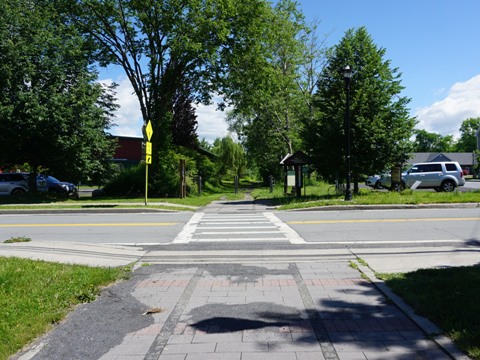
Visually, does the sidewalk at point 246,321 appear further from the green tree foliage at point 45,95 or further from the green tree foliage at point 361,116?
the green tree foliage at point 45,95

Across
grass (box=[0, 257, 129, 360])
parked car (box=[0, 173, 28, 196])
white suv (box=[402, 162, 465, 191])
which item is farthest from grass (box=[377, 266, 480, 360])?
parked car (box=[0, 173, 28, 196])

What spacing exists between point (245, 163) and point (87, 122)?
4341 cm

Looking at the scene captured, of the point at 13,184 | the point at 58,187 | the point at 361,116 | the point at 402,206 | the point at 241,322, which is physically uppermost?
the point at 361,116

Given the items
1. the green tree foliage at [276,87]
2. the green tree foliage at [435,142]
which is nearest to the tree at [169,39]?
the green tree foliage at [276,87]

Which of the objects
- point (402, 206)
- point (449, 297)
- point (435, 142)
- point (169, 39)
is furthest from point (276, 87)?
point (435, 142)

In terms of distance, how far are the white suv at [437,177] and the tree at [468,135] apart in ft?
349

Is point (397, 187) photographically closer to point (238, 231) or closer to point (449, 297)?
point (238, 231)

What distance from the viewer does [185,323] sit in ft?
15.1

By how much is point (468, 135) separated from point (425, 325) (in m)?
135

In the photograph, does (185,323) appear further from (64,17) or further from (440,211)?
(64,17)

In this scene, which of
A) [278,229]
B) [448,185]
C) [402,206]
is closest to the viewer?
[278,229]

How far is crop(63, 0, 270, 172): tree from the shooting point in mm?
25516

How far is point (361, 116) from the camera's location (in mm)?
20109

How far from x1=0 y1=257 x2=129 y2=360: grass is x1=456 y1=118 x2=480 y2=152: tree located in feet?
431
